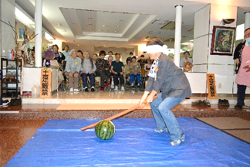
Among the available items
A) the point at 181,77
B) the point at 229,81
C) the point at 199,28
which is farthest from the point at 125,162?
the point at 199,28

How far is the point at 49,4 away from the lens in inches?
268

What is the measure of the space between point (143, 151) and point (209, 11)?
231 inches

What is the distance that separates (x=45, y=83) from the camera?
16.9ft

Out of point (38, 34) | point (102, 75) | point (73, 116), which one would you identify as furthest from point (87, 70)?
point (73, 116)

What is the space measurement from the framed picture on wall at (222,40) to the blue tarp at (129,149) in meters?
3.96

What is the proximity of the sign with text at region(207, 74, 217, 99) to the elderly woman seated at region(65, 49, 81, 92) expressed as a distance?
4544mm

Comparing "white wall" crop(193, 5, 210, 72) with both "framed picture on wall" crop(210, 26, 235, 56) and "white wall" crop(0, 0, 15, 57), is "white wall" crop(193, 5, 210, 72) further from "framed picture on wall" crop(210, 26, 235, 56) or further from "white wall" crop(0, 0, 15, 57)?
"white wall" crop(0, 0, 15, 57)

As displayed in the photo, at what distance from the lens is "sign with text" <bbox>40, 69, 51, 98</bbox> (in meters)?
5.10

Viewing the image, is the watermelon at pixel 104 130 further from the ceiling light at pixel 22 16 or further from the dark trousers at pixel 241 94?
the ceiling light at pixel 22 16

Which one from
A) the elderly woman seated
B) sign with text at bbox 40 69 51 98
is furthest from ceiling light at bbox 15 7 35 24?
sign with text at bbox 40 69 51 98

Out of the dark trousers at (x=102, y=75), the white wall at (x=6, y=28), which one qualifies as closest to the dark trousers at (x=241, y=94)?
the dark trousers at (x=102, y=75)

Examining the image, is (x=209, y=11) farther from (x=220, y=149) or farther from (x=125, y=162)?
(x=125, y=162)

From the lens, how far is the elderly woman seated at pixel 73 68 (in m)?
6.81

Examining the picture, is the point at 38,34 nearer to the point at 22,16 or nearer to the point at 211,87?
the point at 22,16
